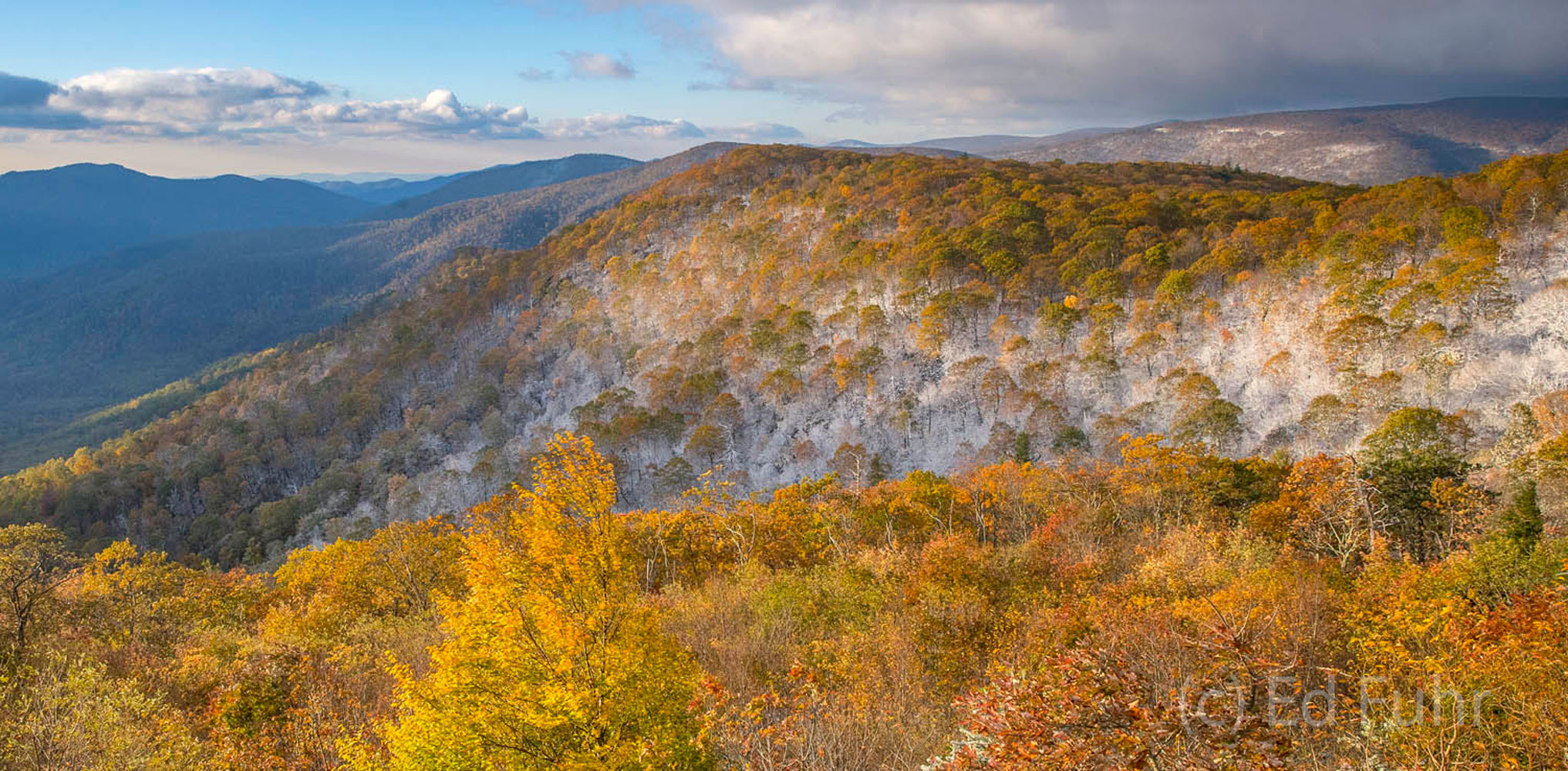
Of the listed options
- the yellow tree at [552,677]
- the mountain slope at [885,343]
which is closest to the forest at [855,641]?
the yellow tree at [552,677]

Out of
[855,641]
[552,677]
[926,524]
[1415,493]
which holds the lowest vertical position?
[926,524]

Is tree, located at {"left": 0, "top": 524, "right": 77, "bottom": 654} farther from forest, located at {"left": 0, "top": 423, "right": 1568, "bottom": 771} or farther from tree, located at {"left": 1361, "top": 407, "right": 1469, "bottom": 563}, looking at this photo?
tree, located at {"left": 1361, "top": 407, "right": 1469, "bottom": 563}

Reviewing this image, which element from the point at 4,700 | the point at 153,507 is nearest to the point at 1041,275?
the point at 4,700

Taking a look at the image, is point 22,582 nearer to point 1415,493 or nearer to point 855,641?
point 855,641

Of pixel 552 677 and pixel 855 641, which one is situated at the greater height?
pixel 552 677

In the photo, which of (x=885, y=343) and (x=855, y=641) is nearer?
(x=855, y=641)

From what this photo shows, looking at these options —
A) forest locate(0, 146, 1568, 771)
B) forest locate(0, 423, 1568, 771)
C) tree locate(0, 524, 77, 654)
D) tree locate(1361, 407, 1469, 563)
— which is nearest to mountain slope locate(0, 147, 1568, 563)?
forest locate(0, 146, 1568, 771)

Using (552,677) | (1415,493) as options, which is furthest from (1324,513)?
(552,677)

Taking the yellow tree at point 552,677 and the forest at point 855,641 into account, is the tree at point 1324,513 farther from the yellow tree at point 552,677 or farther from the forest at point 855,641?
the yellow tree at point 552,677
